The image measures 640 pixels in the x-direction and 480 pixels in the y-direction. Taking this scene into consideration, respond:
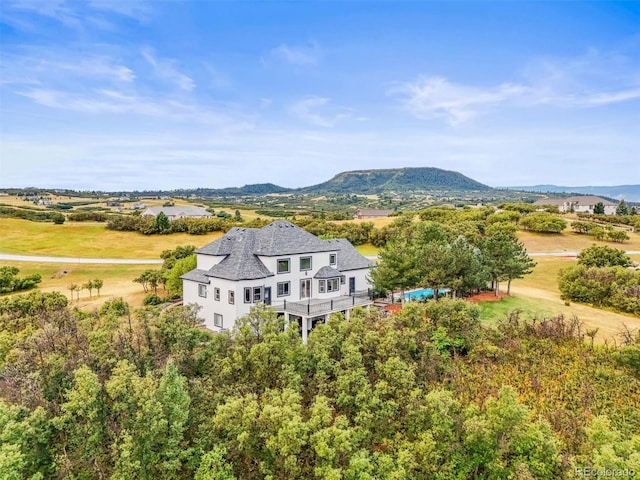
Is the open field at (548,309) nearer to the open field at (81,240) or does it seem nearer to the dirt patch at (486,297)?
the dirt patch at (486,297)

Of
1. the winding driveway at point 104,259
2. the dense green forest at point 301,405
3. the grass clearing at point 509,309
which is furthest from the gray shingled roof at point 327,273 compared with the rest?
the winding driveway at point 104,259

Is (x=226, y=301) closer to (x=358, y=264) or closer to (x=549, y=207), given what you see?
(x=358, y=264)

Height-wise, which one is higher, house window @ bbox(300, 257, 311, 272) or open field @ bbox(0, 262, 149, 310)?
house window @ bbox(300, 257, 311, 272)

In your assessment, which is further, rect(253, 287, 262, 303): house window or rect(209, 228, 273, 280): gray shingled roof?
rect(253, 287, 262, 303): house window

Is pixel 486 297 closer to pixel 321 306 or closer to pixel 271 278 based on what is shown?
pixel 321 306

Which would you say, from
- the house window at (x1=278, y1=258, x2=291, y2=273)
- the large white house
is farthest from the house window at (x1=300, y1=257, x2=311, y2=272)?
the house window at (x1=278, y1=258, x2=291, y2=273)

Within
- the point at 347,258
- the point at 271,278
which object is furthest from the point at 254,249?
the point at 347,258

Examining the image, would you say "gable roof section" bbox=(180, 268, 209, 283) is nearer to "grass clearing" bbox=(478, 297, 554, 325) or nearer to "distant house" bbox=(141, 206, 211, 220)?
"grass clearing" bbox=(478, 297, 554, 325)
